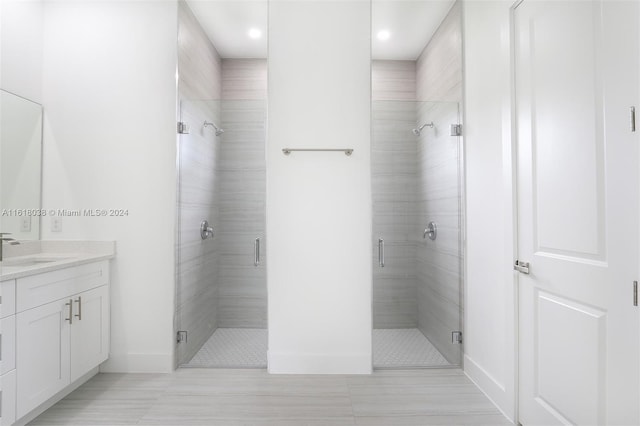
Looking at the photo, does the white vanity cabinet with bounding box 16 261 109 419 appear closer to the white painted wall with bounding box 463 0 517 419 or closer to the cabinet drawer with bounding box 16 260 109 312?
the cabinet drawer with bounding box 16 260 109 312

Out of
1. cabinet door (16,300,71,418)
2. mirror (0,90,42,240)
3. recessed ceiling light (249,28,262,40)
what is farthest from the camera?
recessed ceiling light (249,28,262,40)

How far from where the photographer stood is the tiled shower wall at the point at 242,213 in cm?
264

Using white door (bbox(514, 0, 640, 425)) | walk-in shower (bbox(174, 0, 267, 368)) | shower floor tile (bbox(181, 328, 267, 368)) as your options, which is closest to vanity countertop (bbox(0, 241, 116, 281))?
walk-in shower (bbox(174, 0, 267, 368))

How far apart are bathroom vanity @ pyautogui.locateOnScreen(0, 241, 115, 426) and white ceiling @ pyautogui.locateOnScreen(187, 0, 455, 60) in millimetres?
1801

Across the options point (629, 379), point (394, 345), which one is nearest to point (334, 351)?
point (394, 345)

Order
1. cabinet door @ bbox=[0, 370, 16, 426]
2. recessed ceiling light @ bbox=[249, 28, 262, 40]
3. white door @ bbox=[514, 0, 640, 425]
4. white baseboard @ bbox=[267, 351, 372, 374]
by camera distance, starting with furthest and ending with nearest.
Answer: recessed ceiling light @ bbox=[249, 28, 262, 40], white baseboard @ bbox=[267, 351, 372, 374], cabinet door @ bbox=[0, 370, 16, 426], white door @ bbox=[514, 0, 640, 425]

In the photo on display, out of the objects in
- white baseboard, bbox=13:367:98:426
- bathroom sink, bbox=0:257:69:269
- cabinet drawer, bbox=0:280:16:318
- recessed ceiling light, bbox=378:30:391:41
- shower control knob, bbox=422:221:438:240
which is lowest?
white baseboard, bbox=13:367:98:426

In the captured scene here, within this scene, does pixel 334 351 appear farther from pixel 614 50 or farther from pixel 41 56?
pixel 41 56

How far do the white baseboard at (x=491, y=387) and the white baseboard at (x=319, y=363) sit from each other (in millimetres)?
675

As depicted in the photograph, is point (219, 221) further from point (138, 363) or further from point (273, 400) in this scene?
point (273, 400)

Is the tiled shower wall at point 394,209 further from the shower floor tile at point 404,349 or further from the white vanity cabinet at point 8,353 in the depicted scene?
the white vanity cabinet at point 8,353

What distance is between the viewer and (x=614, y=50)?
4.33ft

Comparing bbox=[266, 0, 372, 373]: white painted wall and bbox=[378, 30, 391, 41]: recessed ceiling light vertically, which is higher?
bbox=[378, 30, 391, 41]: recessed ceiling light

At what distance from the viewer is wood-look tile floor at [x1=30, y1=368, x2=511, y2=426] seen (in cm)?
196
